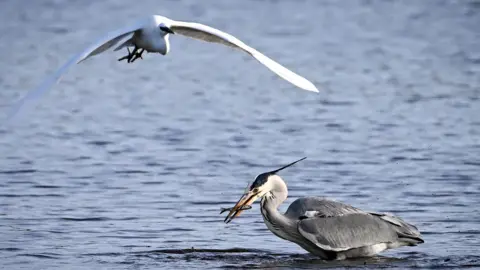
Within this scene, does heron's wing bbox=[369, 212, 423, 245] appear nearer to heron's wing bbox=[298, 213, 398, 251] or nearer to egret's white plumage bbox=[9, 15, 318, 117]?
heron's wing bbox=[298, 213, 398, 251]

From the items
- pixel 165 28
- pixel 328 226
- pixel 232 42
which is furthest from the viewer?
pixel 165 28

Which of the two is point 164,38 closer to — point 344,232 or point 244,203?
point 244,203

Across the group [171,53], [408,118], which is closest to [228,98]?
[408,118]

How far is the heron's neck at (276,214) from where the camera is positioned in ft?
31.7

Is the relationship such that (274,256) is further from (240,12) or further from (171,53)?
(240,12)

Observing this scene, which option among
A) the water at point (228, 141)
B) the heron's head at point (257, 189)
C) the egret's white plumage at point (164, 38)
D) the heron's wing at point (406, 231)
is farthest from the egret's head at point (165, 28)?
the heron's wing at point (406, 231)

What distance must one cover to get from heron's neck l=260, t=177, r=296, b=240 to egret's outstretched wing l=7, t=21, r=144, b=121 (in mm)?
1777

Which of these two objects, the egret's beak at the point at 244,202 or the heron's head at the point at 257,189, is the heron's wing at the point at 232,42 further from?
the egret's beak at the point at 244,202

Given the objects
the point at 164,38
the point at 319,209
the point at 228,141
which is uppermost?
the point at 164,38

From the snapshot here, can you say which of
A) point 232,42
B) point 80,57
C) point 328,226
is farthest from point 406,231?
point 80,57

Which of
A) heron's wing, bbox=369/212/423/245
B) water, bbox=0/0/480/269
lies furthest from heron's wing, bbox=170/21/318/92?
water, bbox=0/0/480/269

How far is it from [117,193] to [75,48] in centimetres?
926

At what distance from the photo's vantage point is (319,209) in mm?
9789

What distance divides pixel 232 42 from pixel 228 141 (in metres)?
3.88
